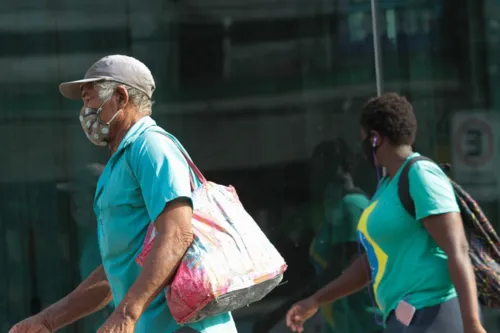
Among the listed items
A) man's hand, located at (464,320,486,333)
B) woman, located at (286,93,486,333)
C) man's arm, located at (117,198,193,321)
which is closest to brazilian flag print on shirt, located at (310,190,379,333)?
woman, located at (286,93,486,333)

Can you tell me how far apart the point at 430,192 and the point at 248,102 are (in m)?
3.31

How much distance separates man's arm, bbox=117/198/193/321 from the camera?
3.01 meters

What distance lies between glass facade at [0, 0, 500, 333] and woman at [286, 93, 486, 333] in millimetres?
2775

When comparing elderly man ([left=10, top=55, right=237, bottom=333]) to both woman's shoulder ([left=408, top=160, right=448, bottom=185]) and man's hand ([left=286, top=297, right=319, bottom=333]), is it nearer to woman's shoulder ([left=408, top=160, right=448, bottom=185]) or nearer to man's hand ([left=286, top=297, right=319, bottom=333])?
woman's shoulder ([left=408, top=160, right=448, bottom=185])

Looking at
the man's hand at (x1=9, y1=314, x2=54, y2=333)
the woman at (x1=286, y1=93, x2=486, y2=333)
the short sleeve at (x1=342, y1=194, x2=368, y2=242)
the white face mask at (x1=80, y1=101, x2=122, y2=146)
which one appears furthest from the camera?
the short sleeve at (x1=342, y1=194, x2=368, y2=242)

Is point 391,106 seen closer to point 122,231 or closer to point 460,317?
point 460,317

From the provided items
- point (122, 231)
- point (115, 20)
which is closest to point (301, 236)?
point (115, 20)

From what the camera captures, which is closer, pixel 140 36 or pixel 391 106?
pixel 391 106

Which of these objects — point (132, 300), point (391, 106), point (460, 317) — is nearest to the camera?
point (132, 300)

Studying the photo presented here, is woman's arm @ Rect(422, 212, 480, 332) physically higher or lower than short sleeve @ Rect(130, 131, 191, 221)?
lower

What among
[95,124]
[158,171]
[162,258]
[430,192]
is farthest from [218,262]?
[430,192]

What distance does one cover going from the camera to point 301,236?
23.2 feet

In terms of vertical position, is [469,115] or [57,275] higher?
[469,115]

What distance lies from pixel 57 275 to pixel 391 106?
359cm
